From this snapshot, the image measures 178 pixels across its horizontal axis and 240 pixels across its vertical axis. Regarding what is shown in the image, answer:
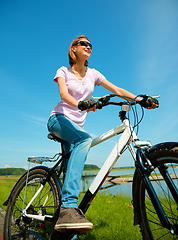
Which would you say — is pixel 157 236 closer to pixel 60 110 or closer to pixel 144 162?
pixel 144 162

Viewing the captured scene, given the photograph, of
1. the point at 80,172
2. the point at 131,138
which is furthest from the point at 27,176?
the point at 131,138

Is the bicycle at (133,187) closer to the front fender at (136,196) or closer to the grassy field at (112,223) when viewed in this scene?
the front fender at (136,196)

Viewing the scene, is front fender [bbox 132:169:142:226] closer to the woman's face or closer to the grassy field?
the grassy field

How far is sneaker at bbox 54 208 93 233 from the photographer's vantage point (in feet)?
5.40

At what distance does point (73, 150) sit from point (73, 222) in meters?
0.72

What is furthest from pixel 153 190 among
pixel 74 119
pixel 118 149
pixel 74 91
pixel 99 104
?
pixel 74 91

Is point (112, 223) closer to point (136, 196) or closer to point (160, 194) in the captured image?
point (136, 196)

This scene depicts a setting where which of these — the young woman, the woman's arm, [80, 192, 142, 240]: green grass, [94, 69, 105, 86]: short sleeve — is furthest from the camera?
[94, 69, 105, 86]: short sleeve

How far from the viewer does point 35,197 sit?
2.62 m

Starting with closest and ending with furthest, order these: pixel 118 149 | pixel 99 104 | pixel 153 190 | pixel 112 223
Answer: pixel 153 190
pixel 99 104
pixel 118 149
pixel 112 223

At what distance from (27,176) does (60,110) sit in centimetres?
110

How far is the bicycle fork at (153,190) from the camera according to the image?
140 cm

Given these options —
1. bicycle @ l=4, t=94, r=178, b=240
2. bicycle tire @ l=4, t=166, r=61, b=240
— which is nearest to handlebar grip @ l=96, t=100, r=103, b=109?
bicycle @ l=4, t=94, r=178, b=240

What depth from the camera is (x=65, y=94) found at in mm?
2039
